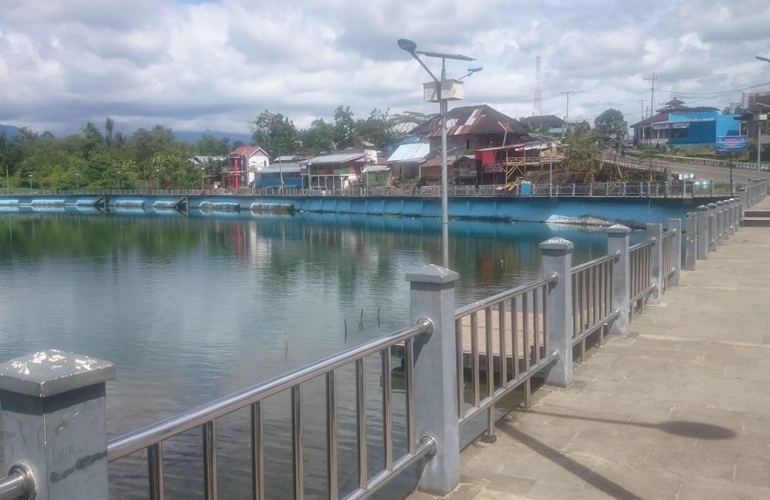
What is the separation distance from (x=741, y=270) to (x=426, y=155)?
65127mm

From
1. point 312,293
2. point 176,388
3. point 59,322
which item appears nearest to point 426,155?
point 312,293

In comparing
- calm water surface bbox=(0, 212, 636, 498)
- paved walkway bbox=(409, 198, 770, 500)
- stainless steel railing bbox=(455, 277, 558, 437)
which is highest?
stainless steel railing bbox=(455, 277, 558, 437)

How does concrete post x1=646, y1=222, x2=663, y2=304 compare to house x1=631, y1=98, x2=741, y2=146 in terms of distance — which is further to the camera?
house x1=631, y1=98, x2=741, y2=146

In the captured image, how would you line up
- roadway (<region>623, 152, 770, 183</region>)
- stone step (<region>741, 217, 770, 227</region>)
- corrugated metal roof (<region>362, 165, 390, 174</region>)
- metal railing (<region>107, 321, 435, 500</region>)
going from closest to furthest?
1. metal railing (<region>107, 321, 435, 500</region>)
2. stone step (<region>741, 217, 770, 227</region>)
3. roadway (<region>623, 152, 770, 183</region>)
4. corrugated metal roof (<region>362, 165, 390, 174</region>)

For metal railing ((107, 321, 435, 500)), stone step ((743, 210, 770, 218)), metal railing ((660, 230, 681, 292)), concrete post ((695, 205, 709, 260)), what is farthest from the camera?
stone step ((743, 210, 770, 218))

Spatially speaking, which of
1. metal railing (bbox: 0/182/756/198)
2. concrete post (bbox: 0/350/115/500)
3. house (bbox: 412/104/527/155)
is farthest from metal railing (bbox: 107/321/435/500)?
house (bbox: 412/104/527/155)

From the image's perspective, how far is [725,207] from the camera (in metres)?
21.1

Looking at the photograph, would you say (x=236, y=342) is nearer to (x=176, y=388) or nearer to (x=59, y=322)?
(x=176, y=388)

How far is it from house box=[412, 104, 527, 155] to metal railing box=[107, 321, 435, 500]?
214 feet

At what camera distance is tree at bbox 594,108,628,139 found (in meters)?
93.1

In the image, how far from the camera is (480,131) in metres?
70.7

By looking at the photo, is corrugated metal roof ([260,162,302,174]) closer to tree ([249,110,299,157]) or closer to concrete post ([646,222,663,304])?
tree ([249,110,299,157])

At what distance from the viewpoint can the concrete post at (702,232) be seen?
16125 mm

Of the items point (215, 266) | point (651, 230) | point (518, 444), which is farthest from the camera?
point (215, 266)
